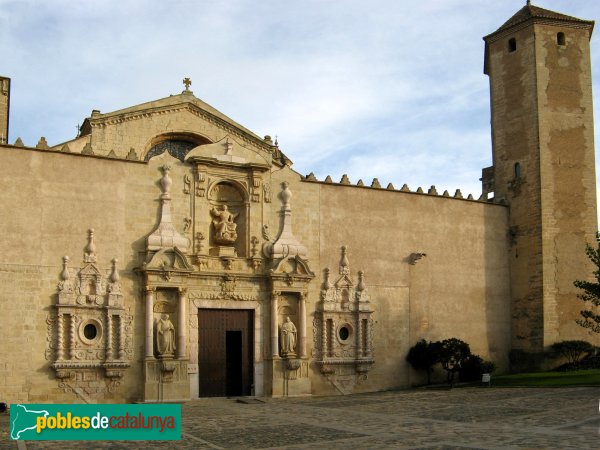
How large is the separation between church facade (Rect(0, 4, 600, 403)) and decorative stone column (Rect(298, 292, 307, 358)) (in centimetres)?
7

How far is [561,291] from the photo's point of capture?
25.0m

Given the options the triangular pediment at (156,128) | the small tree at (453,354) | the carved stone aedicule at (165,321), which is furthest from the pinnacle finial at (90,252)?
the small tree at (453,354)

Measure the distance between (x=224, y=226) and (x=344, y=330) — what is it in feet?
15.3

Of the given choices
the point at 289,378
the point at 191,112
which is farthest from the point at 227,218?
the point at 191,112

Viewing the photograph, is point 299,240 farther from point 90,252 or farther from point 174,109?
point 174,109

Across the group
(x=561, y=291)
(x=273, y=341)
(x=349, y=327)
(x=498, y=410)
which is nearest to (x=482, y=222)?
(x=561, y=291)

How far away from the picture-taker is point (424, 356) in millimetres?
23500

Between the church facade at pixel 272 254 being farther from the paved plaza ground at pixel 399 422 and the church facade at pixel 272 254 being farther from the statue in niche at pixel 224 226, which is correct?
the paved plaza ground at pixel 399 422

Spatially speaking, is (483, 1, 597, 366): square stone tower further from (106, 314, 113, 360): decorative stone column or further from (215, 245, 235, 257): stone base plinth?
(106, 314, 113, 360): decorative stone column

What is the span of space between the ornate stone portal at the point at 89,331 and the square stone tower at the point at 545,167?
1281 cm

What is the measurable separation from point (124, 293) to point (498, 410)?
31.4 feet

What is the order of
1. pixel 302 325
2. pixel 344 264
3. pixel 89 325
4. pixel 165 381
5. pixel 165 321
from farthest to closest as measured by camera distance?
1. pixel 344 264
2. pixel 302 325
3. pixel 165 321
4. pixel 165 381
5. pixel 89 325

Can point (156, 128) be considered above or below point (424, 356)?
above

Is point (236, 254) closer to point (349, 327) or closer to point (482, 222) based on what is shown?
point (349, 327)
